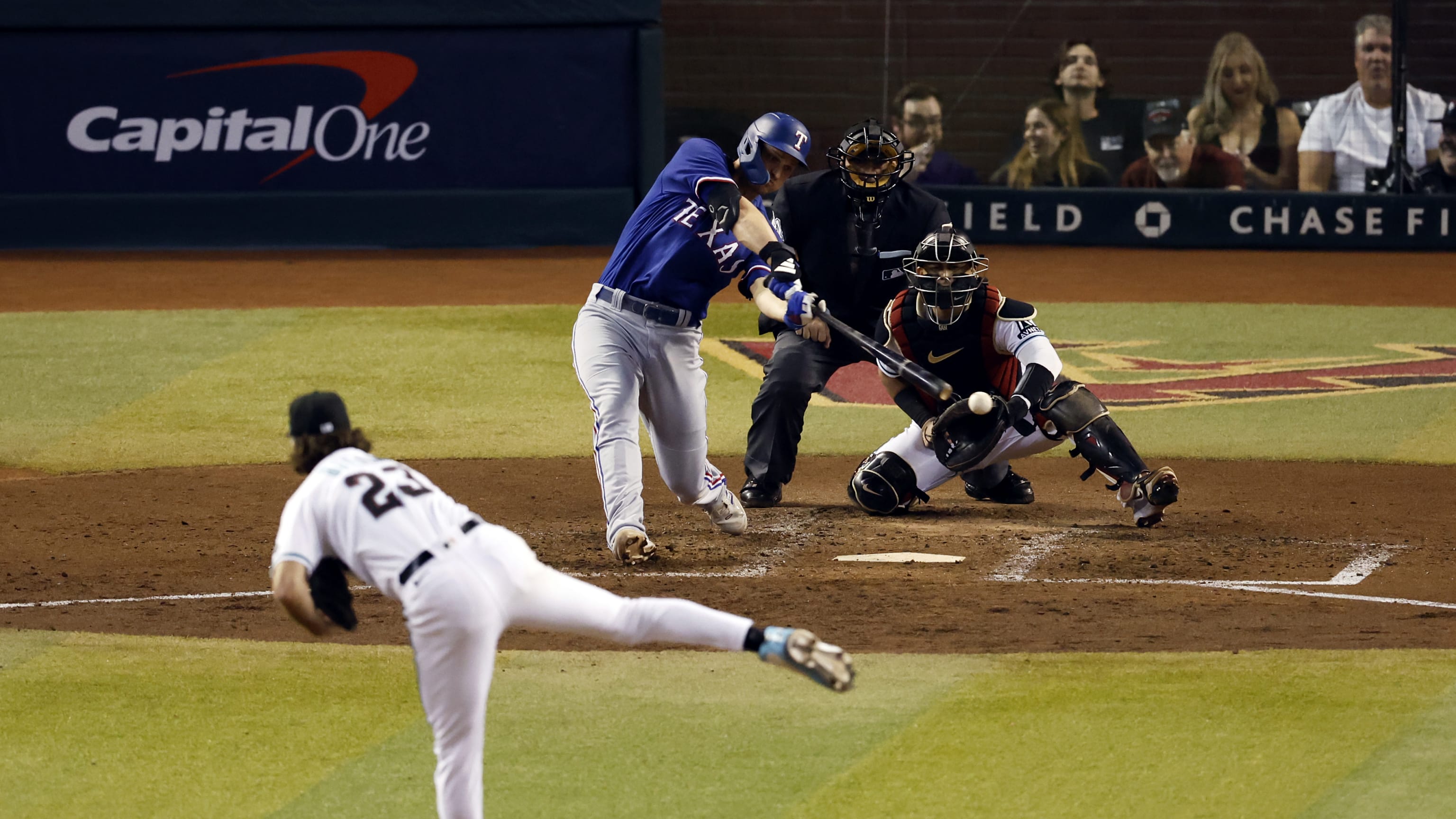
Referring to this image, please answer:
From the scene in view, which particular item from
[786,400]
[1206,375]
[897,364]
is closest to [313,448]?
[897,364]

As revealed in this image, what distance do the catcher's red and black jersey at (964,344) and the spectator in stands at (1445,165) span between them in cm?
978

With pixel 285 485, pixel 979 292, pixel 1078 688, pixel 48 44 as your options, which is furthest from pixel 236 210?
pixel 1078 688

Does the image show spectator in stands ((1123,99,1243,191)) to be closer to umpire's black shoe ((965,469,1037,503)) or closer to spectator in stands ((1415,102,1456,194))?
spectator in stands ((1415,102,1456,194))

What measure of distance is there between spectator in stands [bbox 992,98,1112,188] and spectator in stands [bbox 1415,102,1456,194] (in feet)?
9.30

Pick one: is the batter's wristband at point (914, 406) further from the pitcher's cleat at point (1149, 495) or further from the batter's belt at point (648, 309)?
the batter's belt at point (648, 309)

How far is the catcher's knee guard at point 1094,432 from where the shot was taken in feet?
24.2

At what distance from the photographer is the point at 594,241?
16766 millimetres

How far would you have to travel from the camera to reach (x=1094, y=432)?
7383 millimetres

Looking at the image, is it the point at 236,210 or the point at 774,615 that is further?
the point at 236,210

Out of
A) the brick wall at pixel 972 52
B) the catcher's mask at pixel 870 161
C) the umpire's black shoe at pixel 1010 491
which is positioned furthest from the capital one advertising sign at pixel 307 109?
the umpire's black shoe at pixel 1010 491

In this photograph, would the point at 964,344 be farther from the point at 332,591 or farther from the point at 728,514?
the point at 332,591

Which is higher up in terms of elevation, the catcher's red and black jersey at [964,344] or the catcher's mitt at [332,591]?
the catcher's red and black jersey at [964,344]

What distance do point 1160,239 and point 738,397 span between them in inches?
281

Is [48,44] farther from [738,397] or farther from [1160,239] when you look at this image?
[1160,239]
